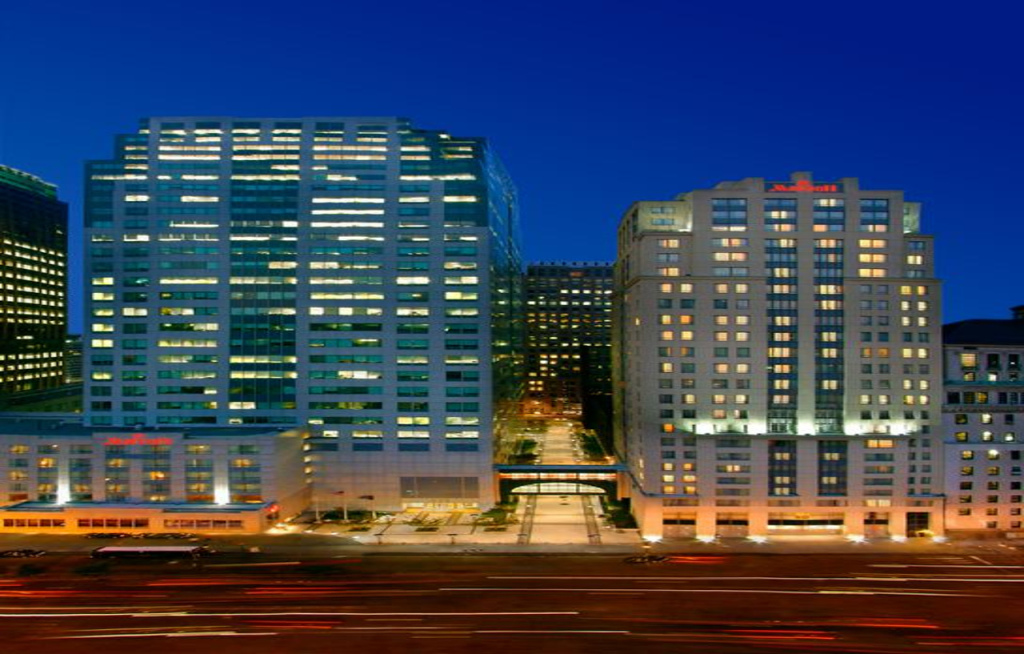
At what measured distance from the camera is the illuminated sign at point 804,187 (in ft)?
328

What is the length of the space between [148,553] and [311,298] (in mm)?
45208

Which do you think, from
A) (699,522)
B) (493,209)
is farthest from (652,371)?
(493,209)

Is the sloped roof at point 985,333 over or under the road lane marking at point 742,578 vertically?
over

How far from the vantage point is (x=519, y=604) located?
229 feet

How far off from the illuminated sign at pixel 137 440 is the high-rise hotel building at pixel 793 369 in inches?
2759

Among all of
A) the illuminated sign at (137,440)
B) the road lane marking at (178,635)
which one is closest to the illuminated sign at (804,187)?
the road lane marking at (178,635)

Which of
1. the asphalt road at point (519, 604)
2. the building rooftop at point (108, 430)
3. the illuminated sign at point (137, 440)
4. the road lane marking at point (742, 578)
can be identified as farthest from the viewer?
the building rooftop at point (108, 430)

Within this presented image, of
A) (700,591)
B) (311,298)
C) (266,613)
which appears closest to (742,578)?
(700,591)

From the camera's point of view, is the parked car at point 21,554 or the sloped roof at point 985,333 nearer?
the parked car at point 21,554

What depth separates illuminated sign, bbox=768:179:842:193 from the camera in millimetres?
100000

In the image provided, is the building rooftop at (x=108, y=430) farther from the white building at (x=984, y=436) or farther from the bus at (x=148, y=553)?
the white building at (x=984, y=436)

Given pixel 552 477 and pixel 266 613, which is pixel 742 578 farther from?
pixel 266 613

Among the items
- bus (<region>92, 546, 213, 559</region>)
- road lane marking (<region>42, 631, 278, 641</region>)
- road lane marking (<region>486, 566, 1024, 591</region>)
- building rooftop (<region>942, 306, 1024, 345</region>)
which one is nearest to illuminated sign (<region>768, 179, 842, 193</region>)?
building rooftop (<region>942, 306, 1024, 345</region>)

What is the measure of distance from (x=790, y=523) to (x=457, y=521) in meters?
47.5
